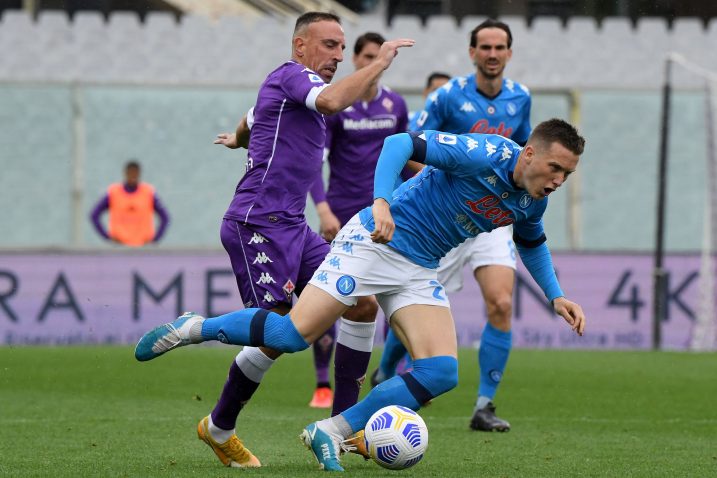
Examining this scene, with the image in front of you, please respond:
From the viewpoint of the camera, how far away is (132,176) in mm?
15562

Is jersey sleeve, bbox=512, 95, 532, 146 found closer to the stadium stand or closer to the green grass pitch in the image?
the green grass pitch

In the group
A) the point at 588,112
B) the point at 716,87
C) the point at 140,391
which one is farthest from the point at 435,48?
the point at 140,391

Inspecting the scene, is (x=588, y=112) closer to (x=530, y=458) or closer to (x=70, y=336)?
(x=70, y=336)

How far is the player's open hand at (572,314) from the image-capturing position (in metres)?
6.23

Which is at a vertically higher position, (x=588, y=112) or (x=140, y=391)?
(x=588, y=112)

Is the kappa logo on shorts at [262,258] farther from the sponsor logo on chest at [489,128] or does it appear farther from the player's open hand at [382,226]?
the sponsor logo on chest at [489,128]

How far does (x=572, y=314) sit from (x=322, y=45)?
1.75m

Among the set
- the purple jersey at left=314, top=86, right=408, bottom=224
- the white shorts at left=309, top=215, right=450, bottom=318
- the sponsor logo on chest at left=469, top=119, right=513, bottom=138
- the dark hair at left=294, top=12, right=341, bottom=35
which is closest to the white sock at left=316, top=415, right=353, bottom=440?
the white shorts at left=309, top=215, right=450, bottom=318

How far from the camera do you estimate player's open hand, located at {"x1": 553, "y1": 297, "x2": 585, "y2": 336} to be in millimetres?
6227

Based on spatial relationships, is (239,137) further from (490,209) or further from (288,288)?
(490,209)

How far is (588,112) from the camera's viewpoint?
1644 cm

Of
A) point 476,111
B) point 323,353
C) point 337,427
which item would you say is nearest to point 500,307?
point 476,111

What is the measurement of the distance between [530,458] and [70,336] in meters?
8.51

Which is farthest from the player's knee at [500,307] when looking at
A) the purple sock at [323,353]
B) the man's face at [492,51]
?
the purple sock at [323,353]
